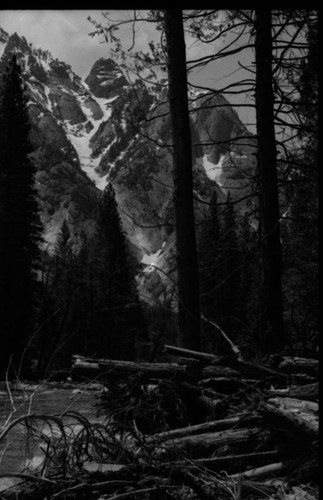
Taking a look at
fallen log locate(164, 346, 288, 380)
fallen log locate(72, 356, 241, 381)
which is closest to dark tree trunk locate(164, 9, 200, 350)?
fallen log locate(164, 346, 288, 380)

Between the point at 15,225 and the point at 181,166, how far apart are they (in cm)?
1821

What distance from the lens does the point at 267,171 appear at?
25.9 ft

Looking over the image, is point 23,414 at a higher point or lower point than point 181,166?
lower

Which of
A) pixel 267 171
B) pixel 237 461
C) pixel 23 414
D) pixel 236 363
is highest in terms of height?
pixel 267 171

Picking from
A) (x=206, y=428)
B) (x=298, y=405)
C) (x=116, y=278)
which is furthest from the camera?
(x=116, y=278)

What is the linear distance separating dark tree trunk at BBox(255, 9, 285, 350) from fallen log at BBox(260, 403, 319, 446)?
4.77 metres

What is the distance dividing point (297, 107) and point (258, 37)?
4.48ft

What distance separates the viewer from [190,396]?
461 centimetres

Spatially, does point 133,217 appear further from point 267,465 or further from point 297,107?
point 267,465

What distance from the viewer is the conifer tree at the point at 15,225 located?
23.1 m

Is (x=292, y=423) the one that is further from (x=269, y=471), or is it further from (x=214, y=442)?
(x=214, y=442)

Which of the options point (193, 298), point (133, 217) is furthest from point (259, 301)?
point (133, 217)

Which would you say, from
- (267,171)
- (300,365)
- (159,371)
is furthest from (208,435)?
(267,171)

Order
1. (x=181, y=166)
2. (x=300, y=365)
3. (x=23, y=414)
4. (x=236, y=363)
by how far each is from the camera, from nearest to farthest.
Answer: (x=300, y=365), (x=236, y=363), (x=23, y=414), (x=181, y=166)
